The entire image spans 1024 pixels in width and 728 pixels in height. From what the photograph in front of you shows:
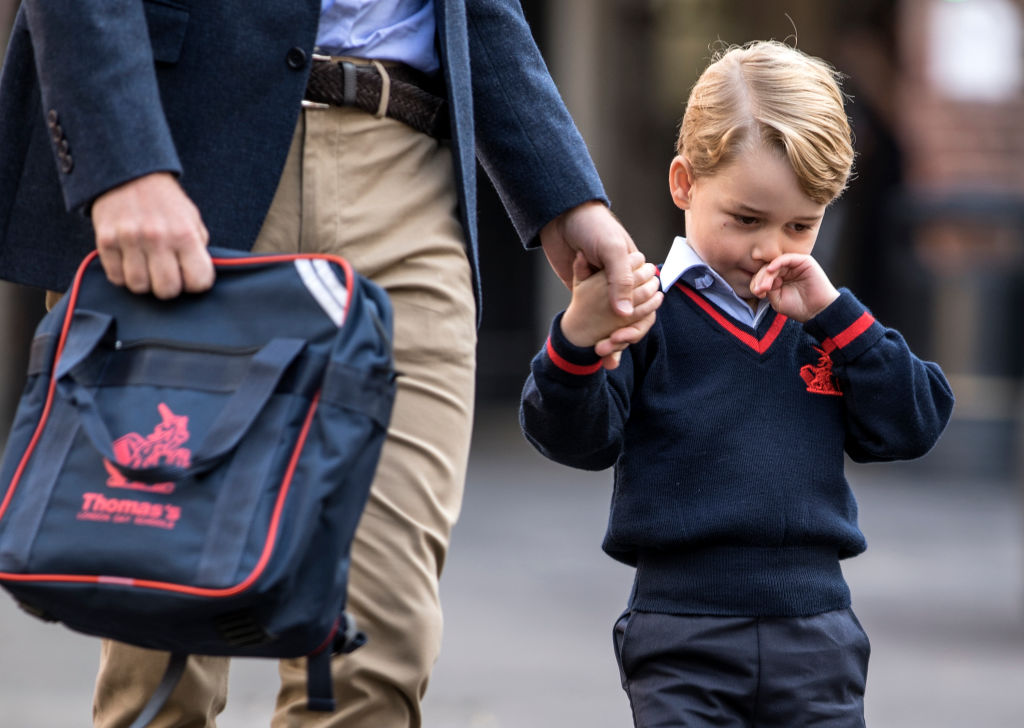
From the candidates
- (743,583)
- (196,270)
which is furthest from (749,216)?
(196,270)

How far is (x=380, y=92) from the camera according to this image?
2.56 m

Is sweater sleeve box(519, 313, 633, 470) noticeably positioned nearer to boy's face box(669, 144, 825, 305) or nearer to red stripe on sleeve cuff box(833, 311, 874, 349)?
boy's face box(669, 144, 825, 305)

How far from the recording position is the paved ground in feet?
15.6

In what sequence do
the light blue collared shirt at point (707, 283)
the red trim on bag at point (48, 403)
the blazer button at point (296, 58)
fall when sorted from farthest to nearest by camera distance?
1. the light blue collared shirt at point (707, 283)
2. the blazer button at point (296, 58)
3. the red trim on bag at point (48, 403)

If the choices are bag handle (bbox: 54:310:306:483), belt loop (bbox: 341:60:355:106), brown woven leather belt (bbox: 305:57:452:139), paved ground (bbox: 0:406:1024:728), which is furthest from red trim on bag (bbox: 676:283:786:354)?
paved ground (bbox: 0:406:1024:728)

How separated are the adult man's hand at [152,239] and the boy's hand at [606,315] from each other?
553 mm

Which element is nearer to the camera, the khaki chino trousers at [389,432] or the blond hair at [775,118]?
the khaki chino trousers at [389,432]

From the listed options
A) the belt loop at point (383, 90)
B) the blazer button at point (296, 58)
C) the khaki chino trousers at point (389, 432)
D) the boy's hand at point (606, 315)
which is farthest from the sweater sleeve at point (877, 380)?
the blazer button at point (296, 58)

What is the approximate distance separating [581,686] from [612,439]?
8.42 ft

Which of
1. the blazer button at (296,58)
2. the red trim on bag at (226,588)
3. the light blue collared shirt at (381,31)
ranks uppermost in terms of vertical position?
the light blue collared shirt at (381,31)

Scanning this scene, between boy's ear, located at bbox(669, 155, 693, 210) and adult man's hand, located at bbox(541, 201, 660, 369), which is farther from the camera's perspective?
boy's ear, located at bbox(669, 155, 693, 210)

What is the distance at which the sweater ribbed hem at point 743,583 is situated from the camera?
8.50 feet

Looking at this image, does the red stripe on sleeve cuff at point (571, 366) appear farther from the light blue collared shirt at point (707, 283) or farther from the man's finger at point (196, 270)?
the man's finger at point (196, 270)

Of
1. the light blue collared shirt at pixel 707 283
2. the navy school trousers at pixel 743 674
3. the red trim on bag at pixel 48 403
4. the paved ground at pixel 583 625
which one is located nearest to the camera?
the red trim on bag at pixel 48 403
